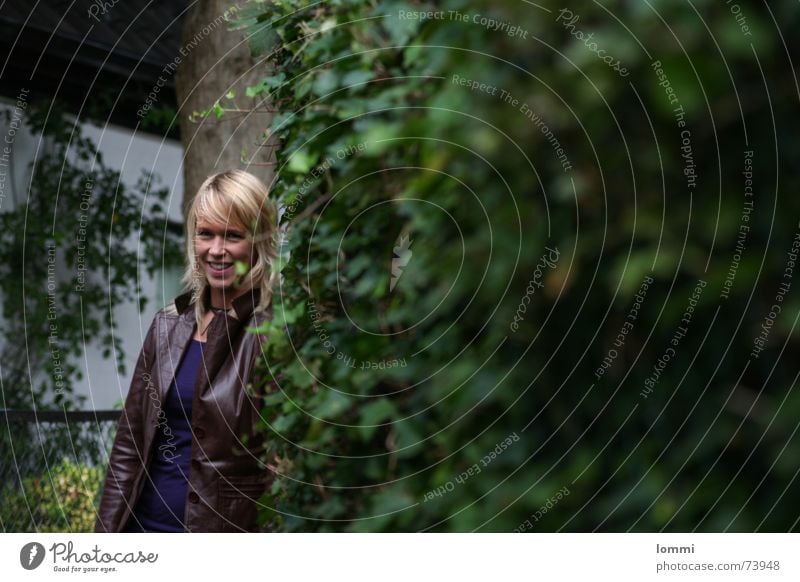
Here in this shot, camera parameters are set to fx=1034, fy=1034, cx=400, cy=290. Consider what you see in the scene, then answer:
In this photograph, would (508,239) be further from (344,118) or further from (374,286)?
(344,118)

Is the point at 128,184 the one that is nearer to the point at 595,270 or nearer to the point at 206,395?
the point at 206,395

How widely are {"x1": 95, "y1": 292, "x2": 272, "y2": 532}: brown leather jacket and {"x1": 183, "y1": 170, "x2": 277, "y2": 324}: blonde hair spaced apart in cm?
5

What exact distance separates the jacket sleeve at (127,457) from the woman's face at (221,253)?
22 centimetres

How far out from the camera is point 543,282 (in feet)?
3.08

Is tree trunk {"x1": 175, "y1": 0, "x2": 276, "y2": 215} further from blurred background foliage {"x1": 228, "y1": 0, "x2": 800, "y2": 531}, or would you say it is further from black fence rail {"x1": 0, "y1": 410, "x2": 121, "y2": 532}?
blurred background foliage {"x1": 228, "y1": 0, "x2": 800, "y2": 531}

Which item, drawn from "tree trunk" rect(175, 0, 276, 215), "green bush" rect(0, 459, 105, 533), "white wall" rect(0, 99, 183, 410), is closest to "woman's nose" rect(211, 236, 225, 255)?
"tree trunk" rect(175, 0, 276, 215)

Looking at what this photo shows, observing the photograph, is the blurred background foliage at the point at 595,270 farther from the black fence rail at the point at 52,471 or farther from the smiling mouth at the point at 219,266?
the black fence rail at the point at 52,471

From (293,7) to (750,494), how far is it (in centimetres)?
167

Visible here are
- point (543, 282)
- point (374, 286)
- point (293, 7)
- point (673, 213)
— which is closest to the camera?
point (673, 213)

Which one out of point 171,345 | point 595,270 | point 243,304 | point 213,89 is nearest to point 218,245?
point 243,304

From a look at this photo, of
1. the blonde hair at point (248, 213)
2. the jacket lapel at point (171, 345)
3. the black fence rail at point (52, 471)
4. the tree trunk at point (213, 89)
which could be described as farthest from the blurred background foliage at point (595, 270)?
the black fence rail at point (52, 471)

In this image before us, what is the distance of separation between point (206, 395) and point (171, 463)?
0.61 ft
